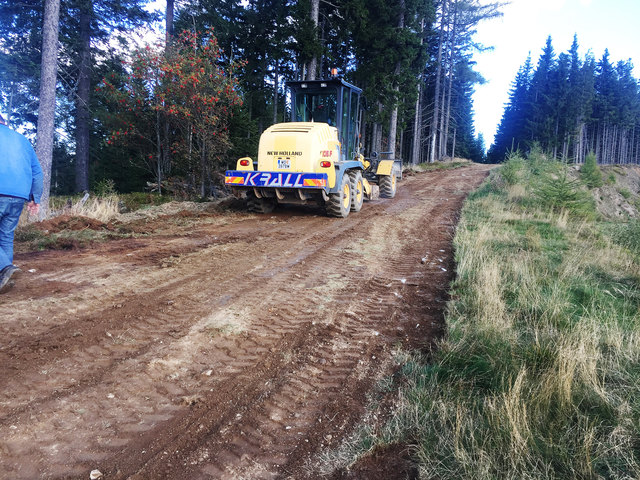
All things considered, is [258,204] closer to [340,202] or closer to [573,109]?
[340,202]

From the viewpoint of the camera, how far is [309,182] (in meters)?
8.80

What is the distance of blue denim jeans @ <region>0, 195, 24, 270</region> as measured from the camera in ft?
15.3

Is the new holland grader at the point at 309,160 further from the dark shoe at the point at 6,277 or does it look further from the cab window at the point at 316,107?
the dark shoe at the point at 6,277

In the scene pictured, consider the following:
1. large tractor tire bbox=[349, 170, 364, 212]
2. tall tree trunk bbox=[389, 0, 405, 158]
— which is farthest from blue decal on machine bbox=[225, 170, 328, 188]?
tall tree trunk bbox=[389, 0, 405, 158]

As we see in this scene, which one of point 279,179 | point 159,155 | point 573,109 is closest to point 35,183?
point 279,179

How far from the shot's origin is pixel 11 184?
4660 mm

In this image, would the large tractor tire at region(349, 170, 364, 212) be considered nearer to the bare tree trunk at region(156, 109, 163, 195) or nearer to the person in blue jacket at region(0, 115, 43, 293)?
the bare tree trunk at region(156, 109, 163, 195)

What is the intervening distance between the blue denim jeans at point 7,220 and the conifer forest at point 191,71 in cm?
534

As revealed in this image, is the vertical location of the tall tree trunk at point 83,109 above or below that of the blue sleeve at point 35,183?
above

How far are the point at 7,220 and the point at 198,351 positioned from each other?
130 inches

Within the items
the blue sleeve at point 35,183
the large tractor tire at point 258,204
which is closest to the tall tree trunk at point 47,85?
the large tractor tire at point 258,204

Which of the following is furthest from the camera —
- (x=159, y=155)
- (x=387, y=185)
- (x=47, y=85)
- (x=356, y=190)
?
(x=387, y=185)

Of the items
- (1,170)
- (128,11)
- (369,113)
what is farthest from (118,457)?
(369,113)

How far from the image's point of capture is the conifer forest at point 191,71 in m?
11.8
